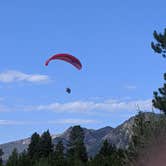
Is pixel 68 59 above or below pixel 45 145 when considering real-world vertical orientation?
below

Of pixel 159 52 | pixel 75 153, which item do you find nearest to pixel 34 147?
pixel 75 153

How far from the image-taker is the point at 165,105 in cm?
3191

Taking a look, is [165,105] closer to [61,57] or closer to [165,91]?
[165,91]

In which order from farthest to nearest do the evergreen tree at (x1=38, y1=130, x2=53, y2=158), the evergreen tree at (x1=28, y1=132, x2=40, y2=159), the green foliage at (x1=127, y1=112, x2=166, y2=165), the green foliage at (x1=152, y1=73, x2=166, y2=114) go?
the evergreen tree at (x1=28, y1=132, x2=40, y2=159) < the evergreen tree at (x1=38, y1=130, x2=53, y2=158) < the green foliage at (x1=152, y1=73, x2=166, y2=114) < the green foliage at (x1=127, y1=112, x2=166, y2=165)

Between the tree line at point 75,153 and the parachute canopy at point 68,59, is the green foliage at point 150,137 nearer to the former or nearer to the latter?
the tree line at point 75,153

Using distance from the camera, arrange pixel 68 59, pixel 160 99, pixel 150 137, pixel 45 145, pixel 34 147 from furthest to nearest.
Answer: pixel 34 147 < pixel 45 145 < pixel 160 99 < pixel 68 59 < pixel 150 137

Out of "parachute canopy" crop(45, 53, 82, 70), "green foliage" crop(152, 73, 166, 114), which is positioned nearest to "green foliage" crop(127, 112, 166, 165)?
"parachute canopy" crop(45, 53, 82, 70)

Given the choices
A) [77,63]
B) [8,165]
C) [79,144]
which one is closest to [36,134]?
[79,144]

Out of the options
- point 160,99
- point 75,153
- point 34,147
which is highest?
point 34,147

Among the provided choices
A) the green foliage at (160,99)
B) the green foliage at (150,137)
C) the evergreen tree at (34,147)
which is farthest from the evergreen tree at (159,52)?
the evergreen tree at (34,147)

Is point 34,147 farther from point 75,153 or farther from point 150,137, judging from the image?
point 150,137

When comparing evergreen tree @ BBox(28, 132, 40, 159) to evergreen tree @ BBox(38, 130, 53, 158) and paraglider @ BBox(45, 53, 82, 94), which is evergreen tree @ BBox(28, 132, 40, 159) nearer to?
evergreen tree @ BBox(38, 130, 53, 158)

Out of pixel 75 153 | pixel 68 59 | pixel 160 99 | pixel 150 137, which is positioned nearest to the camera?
pixel 150 137

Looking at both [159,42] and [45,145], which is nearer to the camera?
[159,42]
